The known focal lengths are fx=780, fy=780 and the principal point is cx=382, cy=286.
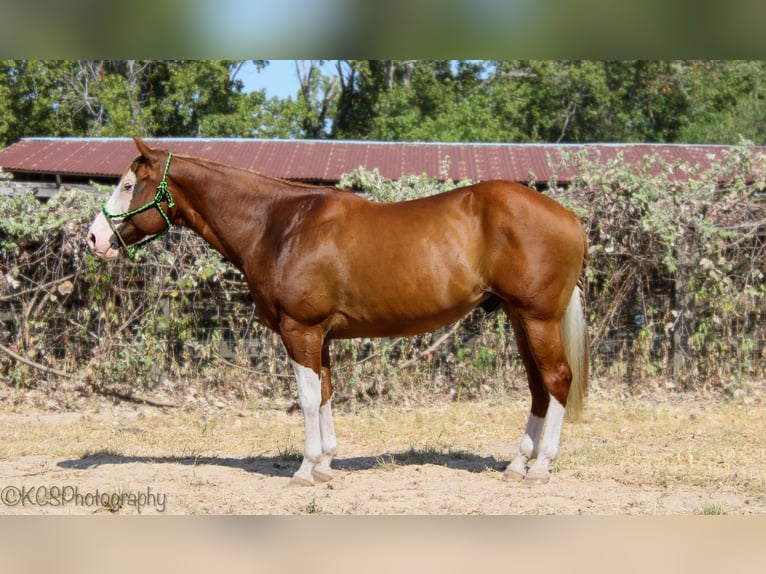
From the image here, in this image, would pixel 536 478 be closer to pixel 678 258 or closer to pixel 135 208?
pixel 135 208

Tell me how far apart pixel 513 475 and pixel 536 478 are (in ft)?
0.65

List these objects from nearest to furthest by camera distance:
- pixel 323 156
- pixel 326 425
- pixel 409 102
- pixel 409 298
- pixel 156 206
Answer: pixel 409 298 < pixel 156 206 < pixel 326 425 < pixel 323 156 < pixel 409 102

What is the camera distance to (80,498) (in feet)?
15.8

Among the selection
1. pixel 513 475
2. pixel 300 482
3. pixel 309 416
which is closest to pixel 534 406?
pixel 513 475

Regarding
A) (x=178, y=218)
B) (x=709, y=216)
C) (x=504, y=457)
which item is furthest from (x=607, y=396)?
(x=178, y=218)

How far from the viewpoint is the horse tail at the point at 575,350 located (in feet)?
18.2

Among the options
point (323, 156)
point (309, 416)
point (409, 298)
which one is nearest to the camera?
point (409, 298)

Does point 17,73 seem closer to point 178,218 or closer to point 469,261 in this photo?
point 178,218

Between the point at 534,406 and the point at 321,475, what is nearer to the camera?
the point at 321,475

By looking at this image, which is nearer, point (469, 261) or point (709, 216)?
point (469, 261)

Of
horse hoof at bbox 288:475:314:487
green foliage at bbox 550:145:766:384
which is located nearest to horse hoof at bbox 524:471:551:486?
horse hoof at bbox 288:475:314:487
